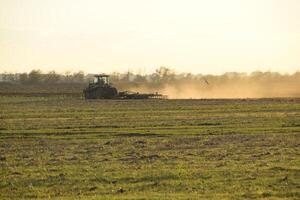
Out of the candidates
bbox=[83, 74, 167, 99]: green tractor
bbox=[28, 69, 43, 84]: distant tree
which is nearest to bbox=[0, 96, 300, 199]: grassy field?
bbox=[83, 74, 167, 99]: green tractor

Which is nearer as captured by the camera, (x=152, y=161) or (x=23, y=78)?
(x=152, y=161)

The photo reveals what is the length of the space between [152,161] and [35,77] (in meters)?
124

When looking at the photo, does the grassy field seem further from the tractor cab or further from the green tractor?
the tractor cab

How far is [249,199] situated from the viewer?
568 inches

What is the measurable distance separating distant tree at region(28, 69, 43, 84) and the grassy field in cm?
10581

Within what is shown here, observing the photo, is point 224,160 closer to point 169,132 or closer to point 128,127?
point 169,132

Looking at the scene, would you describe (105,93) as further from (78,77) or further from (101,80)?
(78,77)

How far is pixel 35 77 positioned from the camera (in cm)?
14212

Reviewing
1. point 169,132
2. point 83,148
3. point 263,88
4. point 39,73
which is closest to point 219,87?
point 263,88

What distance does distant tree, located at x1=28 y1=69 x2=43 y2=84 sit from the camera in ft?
461

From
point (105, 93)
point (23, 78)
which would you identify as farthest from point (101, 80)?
point (23, 78)

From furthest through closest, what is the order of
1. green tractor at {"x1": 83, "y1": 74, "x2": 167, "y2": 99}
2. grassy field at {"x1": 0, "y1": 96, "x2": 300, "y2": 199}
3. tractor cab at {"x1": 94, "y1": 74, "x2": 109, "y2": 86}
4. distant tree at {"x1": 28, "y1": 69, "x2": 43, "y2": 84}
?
distant tree at {"x1": 28, "y1": 69, "x2": 43, "y2": 84}
tractor cab at {"x1": 94, "y1": 74, "x2": 109, "y2": 86}
green tractor at {"x1": 83, "y1": 74, "x2": 167, "y2": 99}
grassy field at {"x1": 0, "y1": 96, "x2": 300, "y2": 199}

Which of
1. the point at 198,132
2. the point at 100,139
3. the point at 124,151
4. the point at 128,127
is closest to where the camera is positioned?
the point at 124,151

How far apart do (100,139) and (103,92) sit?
4628 cm
